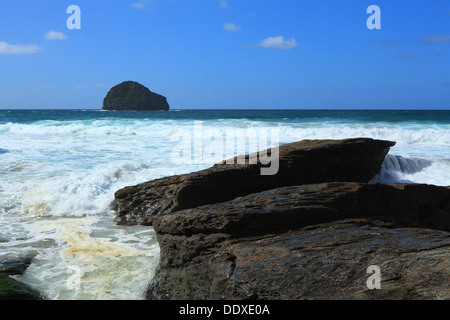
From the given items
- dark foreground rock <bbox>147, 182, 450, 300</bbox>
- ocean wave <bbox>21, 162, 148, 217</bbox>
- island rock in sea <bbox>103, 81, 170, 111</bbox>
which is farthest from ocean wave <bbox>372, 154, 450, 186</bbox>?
island rock in sea <bbox>103, 81, 170, 111</bbox>

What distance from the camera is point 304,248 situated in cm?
373

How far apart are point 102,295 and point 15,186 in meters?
6.72

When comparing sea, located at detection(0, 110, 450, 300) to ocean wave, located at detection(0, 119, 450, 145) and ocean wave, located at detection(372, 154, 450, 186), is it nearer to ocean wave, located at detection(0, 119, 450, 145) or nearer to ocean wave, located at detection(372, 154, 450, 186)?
ocean wave, located at detection(372, 154, 450, 186)

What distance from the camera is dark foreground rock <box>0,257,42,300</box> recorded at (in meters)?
4.17

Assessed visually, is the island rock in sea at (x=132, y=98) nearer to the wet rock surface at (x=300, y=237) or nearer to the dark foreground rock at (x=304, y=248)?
the wet rock surface at (x=300, y=237)

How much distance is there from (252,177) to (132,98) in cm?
8566

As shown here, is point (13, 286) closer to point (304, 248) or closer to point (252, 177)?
point (304, 248)

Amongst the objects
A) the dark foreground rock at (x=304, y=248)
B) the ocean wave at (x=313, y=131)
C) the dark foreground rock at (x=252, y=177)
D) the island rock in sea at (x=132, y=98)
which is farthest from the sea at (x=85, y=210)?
the island rock in sea at (x=132, y=98)

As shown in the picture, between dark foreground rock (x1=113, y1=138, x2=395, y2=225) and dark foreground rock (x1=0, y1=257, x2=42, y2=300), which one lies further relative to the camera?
dark foreground rock (x1=113, y1=138, x2=395, y2=225)

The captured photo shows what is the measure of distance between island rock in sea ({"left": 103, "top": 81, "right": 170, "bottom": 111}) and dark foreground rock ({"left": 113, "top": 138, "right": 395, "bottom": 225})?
82.2m

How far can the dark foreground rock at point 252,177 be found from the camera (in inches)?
247

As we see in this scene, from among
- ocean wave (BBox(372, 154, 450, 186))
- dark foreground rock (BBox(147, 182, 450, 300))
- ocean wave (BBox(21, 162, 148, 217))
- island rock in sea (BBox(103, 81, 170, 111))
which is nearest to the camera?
dark foreground rock (BBox(147, 182, 450, 300))

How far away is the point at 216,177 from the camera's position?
20.5ft

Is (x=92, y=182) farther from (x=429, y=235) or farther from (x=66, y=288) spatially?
(x=429, y=235)
